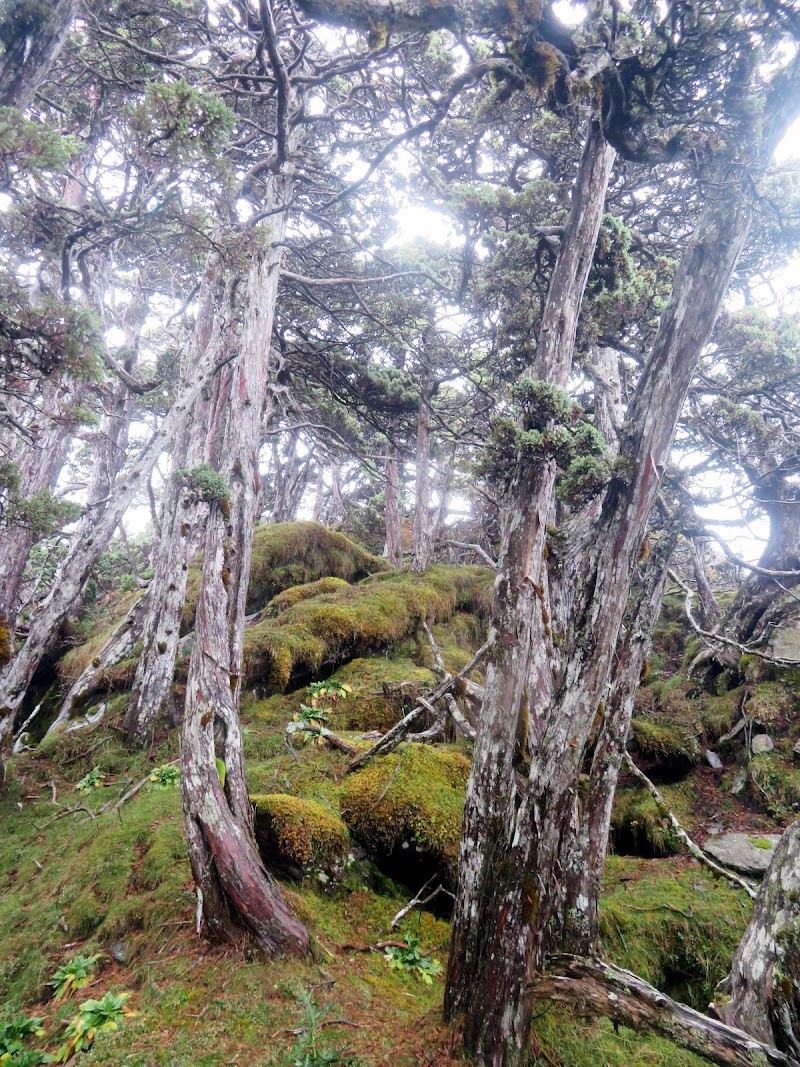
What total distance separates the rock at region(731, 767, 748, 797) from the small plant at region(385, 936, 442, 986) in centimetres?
536

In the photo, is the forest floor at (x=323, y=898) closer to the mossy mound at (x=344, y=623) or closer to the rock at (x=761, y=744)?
the rock at (x=761, y=744)

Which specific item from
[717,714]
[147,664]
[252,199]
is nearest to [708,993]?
[717,714]

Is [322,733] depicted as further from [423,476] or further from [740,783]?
[423,476]

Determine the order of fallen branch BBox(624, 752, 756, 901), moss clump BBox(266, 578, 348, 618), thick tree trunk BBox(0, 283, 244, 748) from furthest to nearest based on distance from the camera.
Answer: moss clump BBox(266, 578, 348, 618) → thick tree trunk BBox(0, 283, 244, 748) → fallen branch BBox(624, 752, 756, 901)

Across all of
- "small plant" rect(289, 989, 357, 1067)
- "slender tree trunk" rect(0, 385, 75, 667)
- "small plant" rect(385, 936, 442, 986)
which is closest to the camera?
"small plant" rect(289, 989, 357, 1067)

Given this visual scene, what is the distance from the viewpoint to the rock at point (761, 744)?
24.0 ft

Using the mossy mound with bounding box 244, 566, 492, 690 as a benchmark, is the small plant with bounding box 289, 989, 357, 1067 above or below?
below

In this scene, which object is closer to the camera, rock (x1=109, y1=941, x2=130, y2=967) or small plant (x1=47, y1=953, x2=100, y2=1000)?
small plant (x1=47, y1=953, x2=100, y2=1000)

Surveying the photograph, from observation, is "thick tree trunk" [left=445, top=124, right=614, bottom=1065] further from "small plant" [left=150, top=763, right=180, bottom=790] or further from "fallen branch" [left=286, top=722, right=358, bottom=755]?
"small plant" [left=150, top=763, right=180, bottom=790]

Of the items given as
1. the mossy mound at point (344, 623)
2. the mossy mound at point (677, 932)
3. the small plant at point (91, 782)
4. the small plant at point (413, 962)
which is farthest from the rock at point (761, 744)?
the small plant at point (91, 782)

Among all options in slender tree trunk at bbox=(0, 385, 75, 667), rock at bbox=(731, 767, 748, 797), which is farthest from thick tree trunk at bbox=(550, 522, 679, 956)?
slender tree trunk at bbox=(0, 385, 75, 667)

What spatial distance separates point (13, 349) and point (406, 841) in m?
5.61

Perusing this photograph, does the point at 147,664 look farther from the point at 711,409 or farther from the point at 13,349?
the point at 711,409

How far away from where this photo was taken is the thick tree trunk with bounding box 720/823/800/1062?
232 cm
